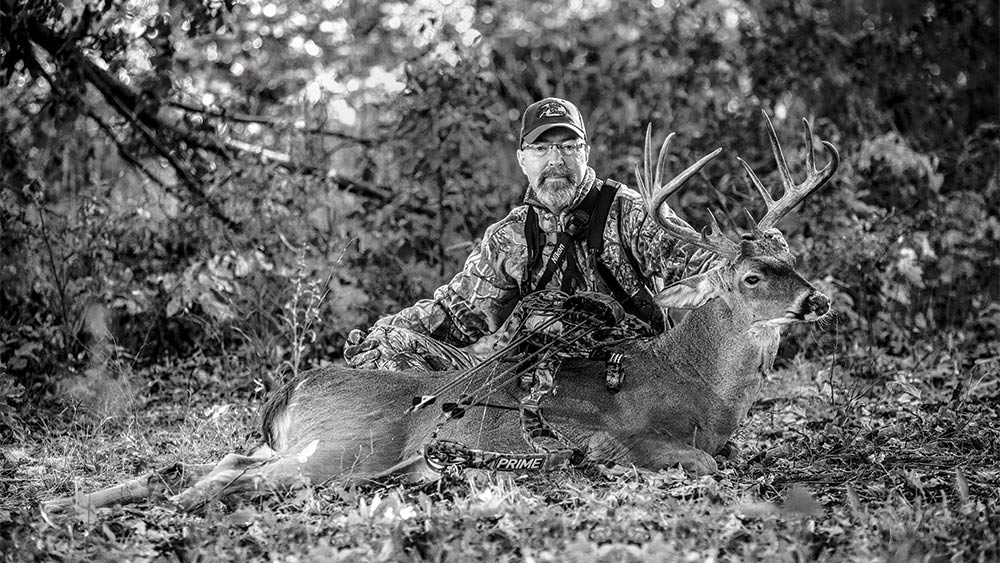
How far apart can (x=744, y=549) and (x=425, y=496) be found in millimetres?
1210

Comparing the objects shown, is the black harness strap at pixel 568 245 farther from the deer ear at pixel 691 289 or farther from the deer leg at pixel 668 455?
the deer leg at pixel 668 455

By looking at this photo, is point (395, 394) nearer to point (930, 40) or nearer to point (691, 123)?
point (691, 123)

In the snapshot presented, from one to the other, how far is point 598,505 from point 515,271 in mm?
1730

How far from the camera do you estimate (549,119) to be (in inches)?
215

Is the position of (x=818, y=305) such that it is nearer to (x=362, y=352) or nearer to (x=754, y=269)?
(x=754, y=269)

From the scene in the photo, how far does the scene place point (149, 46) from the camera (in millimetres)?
8070

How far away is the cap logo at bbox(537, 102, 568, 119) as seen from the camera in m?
5.48

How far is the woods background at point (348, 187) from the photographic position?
7008 mm

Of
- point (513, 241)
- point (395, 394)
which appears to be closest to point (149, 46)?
point (513, 241)

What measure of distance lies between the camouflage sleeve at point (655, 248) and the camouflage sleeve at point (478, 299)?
0.55 metres

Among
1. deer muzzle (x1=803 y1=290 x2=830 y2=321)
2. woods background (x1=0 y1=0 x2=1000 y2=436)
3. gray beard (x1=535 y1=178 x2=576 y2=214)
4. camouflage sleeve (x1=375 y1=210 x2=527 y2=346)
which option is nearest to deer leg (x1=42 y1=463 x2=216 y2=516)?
camouflage sleeve (x1=375 y1=210 x2=527 y2=346)

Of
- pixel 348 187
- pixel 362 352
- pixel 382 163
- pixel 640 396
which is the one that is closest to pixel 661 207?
pixel 640 396

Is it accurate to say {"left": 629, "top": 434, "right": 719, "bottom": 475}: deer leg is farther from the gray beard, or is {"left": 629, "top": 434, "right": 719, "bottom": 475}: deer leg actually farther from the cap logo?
the cap logo

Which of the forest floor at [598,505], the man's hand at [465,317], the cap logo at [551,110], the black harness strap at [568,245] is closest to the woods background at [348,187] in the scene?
the forest floor at [598,505]
